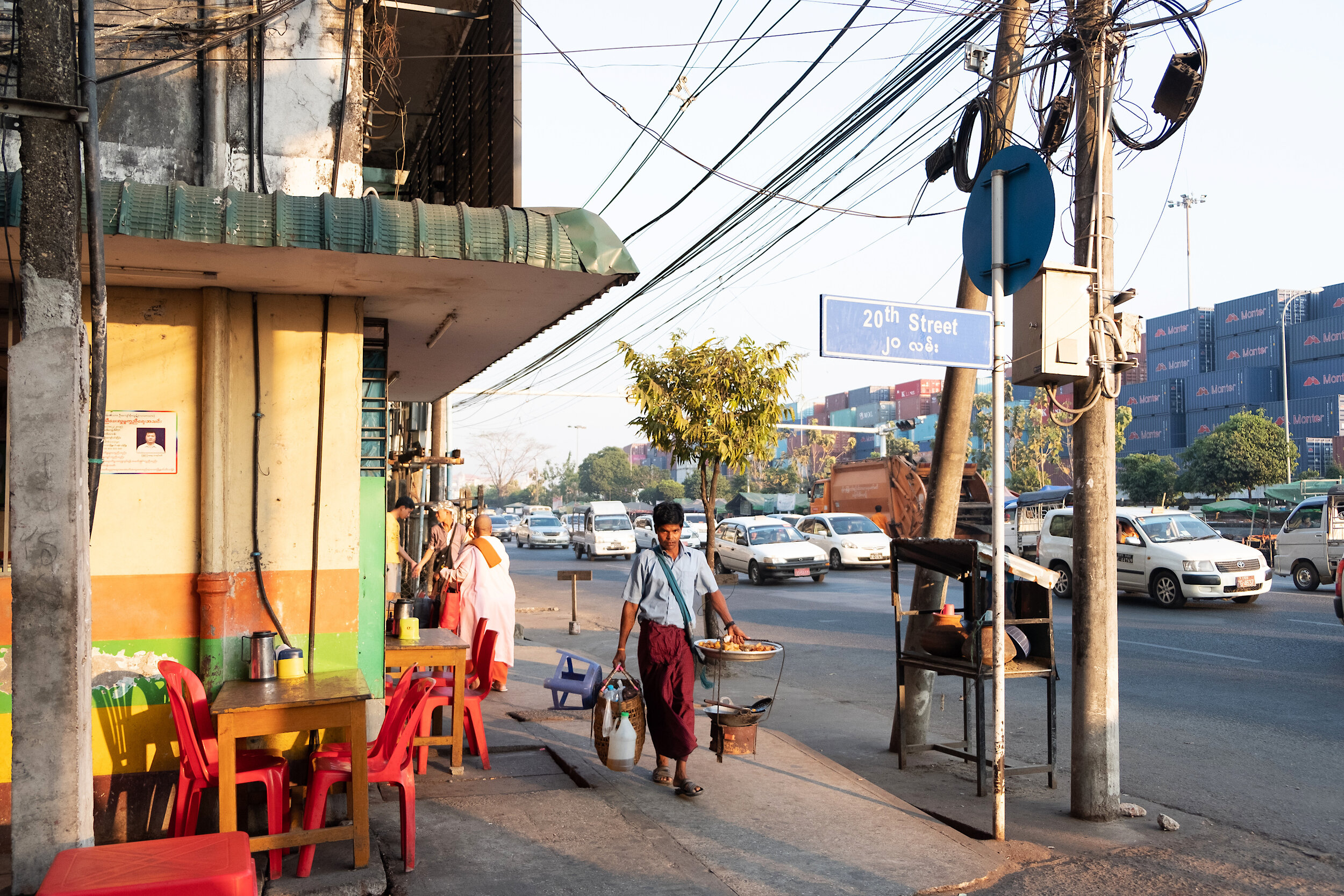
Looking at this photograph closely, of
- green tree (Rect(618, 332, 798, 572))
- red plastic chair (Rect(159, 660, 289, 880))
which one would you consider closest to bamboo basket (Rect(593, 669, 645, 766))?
red plastic chair (Rect(159, 660, 289, 880))

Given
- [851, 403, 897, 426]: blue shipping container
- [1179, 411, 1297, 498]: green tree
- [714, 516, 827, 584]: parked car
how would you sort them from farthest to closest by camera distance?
[851, 403, 897, 426]: blue shipping container < [1179, 411, 1297, 498]: green tree < [714, 516, 827, 584]: parked car

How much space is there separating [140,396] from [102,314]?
1.98 meters

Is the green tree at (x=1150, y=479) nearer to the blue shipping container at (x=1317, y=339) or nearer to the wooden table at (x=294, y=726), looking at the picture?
the blue shipping container at (x=1317, y=339)

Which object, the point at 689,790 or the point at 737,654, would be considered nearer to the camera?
the point at 689,790

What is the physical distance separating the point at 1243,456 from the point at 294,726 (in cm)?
4832

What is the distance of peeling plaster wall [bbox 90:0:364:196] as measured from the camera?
17.3 feet

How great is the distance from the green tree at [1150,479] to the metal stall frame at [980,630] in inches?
1818

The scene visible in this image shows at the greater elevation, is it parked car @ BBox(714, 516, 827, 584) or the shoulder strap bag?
the shoulder strap bag

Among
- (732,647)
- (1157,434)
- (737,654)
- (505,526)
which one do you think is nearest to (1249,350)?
(1157,434)

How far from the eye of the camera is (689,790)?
588 cm

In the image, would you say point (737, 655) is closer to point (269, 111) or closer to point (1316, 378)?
point (269, 111)

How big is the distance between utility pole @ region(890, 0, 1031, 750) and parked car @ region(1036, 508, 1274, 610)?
30.5ft

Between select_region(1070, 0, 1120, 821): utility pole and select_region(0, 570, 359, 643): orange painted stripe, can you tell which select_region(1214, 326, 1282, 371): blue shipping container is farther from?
select_region(0, 570, 359, 643): orange painted stripe

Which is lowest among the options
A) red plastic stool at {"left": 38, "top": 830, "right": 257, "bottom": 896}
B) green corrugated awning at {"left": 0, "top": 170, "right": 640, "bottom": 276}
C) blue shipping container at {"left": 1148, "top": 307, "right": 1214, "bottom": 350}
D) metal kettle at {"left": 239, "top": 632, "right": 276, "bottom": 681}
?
red plastic stool at {"left": 38, "top": 830, "right": 257, "bottom": 896}
